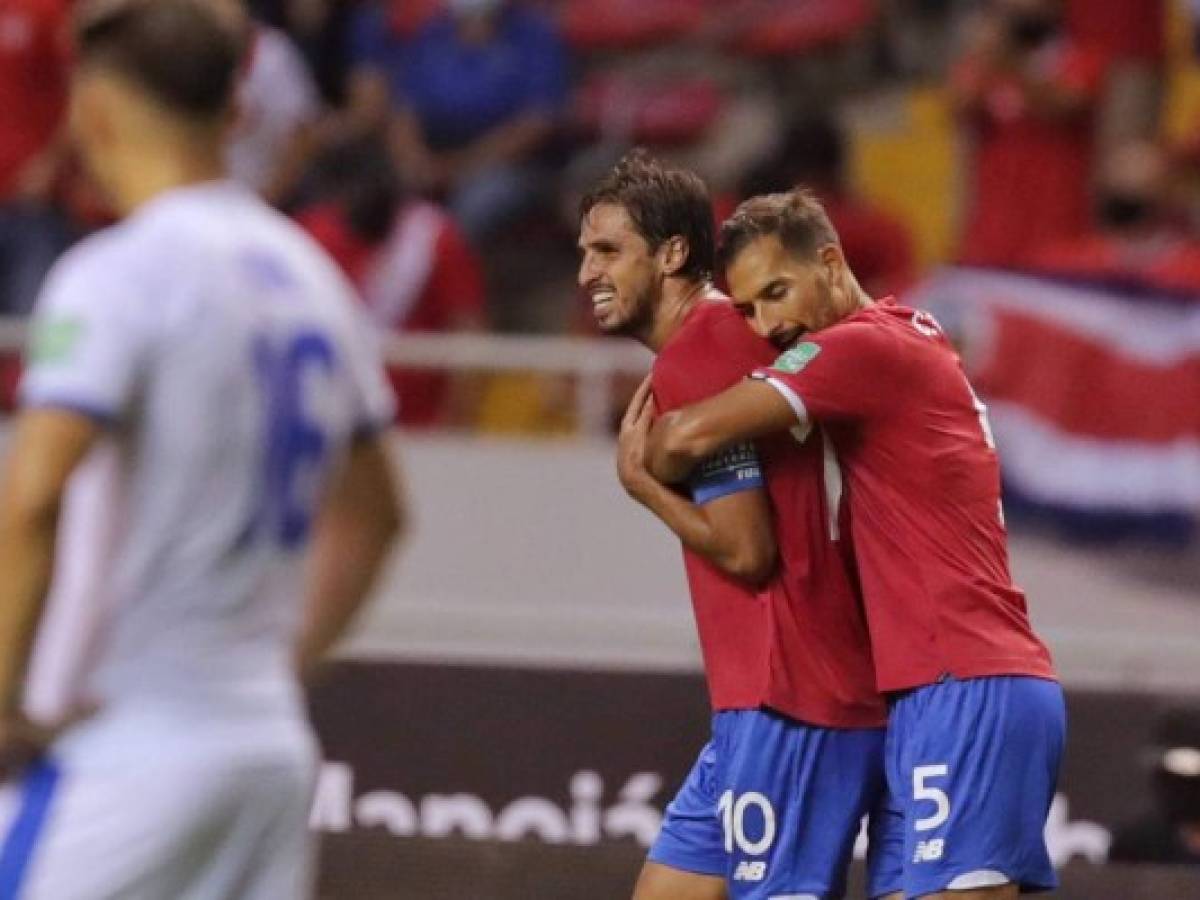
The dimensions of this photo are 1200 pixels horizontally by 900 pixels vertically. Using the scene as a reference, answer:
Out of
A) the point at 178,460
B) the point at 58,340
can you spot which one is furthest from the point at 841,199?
the point at 58,340

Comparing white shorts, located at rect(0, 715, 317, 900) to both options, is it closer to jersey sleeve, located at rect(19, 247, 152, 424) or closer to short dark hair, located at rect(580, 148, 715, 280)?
jersey sleeve, located at rect(19, 247, 152, 424)

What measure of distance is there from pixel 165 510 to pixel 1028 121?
Result: 728 cm

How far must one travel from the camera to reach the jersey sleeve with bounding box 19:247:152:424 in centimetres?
305

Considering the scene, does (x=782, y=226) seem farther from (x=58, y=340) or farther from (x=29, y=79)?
(x=29, y=79)

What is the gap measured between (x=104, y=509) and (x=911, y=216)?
7955mm

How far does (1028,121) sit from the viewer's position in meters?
10.0

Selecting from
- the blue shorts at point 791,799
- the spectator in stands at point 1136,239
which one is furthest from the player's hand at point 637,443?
the spectator in stands at point 1136,239

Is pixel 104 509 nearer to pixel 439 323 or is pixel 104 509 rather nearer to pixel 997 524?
pixel 997 524

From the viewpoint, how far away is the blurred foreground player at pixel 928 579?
4.93 m

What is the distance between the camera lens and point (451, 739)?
25.8 ft

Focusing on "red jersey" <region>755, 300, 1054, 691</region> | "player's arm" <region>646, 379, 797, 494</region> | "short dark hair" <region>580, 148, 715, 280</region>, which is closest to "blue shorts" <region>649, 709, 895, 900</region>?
"red jersey" <region>755, 300, 1054, 691</region>

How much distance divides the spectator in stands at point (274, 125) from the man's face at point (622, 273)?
16.0ft

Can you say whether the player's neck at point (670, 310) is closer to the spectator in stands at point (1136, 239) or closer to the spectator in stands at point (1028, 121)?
the spectator in stands at point (1136, 239)

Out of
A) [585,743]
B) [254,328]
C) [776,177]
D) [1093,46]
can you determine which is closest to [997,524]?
[254,328]
